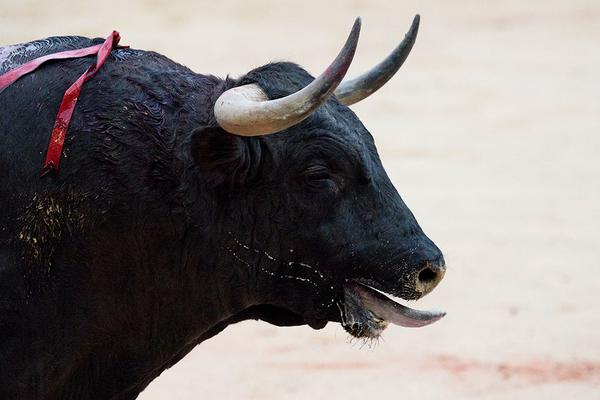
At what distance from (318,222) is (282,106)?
59 cm

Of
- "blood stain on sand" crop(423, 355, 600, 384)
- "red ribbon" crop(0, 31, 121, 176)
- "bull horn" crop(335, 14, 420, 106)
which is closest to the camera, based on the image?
"red ribbon" crop(0, 31, 121, 176)

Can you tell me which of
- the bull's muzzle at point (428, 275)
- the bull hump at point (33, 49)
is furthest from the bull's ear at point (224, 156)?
the bull hump at point (33, 49)

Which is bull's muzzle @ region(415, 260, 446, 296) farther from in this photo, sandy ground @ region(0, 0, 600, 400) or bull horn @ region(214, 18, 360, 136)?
sandy ground @ region(0, 0, 600, 400)

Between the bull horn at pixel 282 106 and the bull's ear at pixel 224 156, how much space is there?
9 cm

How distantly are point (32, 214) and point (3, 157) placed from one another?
0.84 ft

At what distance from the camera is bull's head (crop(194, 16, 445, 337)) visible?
559 cm

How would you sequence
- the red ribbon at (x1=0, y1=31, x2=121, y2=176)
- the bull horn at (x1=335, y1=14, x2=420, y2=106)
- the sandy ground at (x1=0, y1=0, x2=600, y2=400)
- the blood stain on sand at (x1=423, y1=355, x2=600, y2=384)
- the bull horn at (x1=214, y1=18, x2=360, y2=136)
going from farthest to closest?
1. the sandy ground at (x1=0, y1=0, x2=600, y2=400)
2. the blood stain on sand at (x1=423, y1=355, x2=600, y2=384)
3. the bull horn at (x1=335, y1=14, x2=420, y2=106)
4. the red ribbon at (x1=0, y1=31, x2=121, y2=176)
5. the bull horn at (x1=214, y1=18, x2=360, y2=136)

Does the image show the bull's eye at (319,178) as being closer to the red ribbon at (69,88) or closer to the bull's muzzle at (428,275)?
the bull's muzzle at (428,275)

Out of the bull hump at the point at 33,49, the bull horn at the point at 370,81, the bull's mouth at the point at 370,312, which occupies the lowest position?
the bull's mouth at the point at 370,312

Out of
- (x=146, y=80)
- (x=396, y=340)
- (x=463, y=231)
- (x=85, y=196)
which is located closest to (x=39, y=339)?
(x=85, y=196)

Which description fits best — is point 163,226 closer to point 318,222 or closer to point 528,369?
point 318,222

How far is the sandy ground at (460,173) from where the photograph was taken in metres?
9.90

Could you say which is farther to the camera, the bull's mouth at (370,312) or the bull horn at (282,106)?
the bull's mouth at (370,312)

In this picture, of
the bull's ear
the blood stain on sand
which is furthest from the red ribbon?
the blood stain on sand
